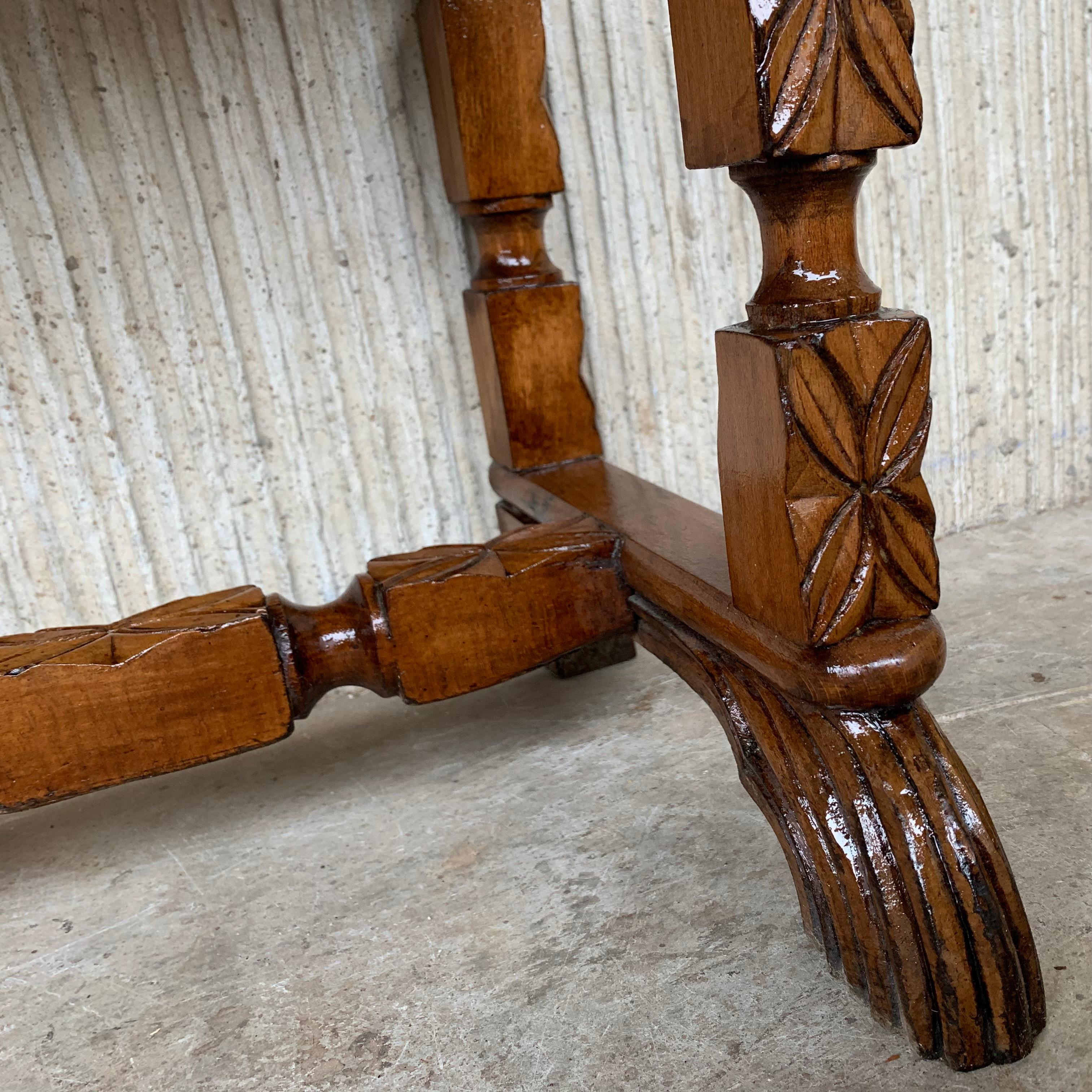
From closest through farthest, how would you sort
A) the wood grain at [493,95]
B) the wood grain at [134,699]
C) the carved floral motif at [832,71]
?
the carved floral motif at [832,71] → the wood grain at [134,699] → the wood grain at [493,95]

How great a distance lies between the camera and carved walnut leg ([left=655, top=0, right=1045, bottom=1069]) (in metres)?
0.51

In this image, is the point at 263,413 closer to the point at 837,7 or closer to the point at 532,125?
the point at 532,125

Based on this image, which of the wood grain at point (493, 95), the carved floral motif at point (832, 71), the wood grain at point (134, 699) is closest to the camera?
the carved floral motif at point (832, 71)

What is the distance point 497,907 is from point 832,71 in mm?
520

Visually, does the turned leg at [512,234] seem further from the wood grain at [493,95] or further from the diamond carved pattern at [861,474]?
the diamond carved pattern at [861,474]

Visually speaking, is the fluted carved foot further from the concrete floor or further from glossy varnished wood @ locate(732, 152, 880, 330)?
glossy varnished wood @ locate(732, 152, 880, 330)

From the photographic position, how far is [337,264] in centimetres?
114

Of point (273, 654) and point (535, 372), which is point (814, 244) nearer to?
point (273, 654)

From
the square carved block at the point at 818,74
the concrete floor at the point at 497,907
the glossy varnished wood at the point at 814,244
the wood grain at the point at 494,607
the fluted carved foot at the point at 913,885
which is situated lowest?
the concrete floor at the point at 497,907

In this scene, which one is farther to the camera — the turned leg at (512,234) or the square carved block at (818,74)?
the turned leg at (512,234)

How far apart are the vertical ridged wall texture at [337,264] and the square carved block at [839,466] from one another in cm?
65

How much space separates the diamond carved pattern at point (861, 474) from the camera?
0.54 meters

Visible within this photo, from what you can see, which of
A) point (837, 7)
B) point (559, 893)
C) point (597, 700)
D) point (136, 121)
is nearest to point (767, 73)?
point (837, 7)

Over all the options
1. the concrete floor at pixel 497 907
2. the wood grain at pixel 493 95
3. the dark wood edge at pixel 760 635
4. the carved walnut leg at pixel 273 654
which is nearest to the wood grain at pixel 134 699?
the carved walnut leg at pixel 273 654
